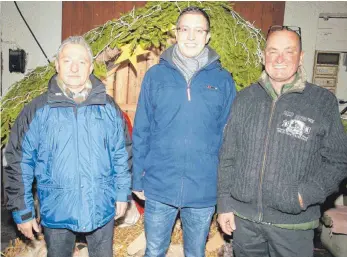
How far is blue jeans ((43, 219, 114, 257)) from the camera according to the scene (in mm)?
2859

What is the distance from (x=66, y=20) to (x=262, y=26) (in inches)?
162

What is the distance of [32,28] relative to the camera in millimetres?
6723

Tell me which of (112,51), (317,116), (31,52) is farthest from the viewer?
(31,52)

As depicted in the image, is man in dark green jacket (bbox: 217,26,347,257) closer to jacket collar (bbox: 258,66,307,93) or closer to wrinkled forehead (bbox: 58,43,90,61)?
jacket collar (bbox: 258,66,307,93)

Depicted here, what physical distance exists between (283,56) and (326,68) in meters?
4.55

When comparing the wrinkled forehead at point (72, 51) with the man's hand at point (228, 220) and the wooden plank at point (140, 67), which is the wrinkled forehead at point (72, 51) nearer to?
the man's hand at point (228, 220)

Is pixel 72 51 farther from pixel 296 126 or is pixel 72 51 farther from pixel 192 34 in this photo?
pixel 296 126

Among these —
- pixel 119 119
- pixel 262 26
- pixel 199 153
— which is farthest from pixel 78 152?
pixel 262 26

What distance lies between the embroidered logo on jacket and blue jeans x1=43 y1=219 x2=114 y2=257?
5.80 feet

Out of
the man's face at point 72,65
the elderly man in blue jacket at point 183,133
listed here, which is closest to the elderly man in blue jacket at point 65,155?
the man's face at point 72,65

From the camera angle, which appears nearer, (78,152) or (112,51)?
(78,152)

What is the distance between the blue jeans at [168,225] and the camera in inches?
121

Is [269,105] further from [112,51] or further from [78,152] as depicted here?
[112,51]

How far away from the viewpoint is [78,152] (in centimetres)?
273
